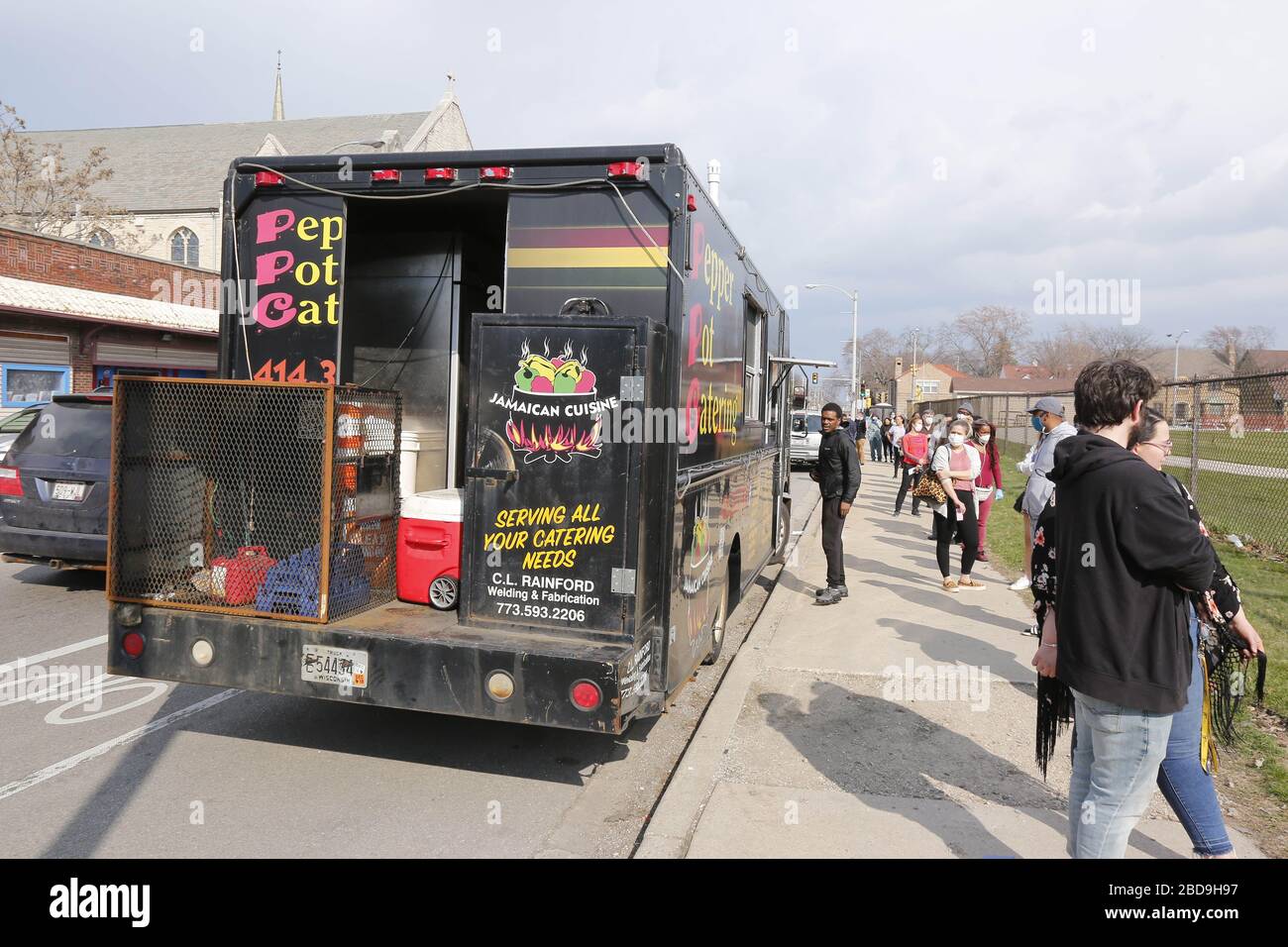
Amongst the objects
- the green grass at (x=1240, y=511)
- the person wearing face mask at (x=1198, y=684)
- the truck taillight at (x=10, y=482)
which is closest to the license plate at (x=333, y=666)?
the person wearing face mask at (x=1198, y=684)

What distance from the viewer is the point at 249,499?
4699 millimetres

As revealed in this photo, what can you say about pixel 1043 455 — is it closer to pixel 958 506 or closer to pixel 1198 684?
pixel 958 506

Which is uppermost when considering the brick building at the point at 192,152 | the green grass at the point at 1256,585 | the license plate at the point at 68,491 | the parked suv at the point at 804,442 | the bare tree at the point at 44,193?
the brick building at the point at 192,152

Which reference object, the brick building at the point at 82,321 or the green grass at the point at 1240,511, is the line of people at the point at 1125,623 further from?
the brick building at the point at 82,321

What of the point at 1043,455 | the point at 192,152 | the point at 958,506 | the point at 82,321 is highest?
the point at 192,152

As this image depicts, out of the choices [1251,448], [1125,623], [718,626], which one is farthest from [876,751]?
[1251,448]

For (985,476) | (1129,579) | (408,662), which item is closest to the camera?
(1129,579)

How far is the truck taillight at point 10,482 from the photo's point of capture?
8016mm

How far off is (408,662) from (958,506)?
266 inches

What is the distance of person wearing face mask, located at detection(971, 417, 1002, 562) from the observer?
10617mm

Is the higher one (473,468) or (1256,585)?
(473,468)

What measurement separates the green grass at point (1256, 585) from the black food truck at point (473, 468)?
3.13m

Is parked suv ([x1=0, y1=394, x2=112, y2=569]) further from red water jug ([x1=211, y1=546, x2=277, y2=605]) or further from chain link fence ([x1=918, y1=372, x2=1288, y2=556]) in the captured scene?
chain link fence ([x1=918, y1=372, x2=1288, y2=556])

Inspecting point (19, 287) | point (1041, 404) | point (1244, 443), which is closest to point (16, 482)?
point (1041, 404)
